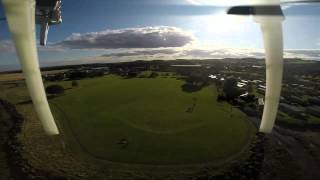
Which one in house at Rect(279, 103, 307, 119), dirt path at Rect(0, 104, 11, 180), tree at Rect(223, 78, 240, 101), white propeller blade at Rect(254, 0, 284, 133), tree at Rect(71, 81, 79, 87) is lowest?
dirt path at Rect(0, 104, 11, 180)

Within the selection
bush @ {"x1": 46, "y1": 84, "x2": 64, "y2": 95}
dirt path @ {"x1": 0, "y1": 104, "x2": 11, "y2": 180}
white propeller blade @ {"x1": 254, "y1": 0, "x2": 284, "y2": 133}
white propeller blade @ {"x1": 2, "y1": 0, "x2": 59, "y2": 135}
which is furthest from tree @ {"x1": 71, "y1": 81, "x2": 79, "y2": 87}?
white propeller blade @ {"x1": 254, "y1": 0, "x2": 284, "y2": 133}

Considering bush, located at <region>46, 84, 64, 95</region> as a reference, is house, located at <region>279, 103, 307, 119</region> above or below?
below

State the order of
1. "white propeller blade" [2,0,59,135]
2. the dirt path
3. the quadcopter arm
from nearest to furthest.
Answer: "white propeller blade" [2,0,59,135] < the quadcopter arm < the dirt path

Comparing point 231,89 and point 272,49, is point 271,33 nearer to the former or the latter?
point 272,49

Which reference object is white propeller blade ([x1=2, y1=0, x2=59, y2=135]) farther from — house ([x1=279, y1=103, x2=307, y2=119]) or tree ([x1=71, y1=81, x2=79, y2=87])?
house ([x1=279, y1=103, x2=307, y2=119])

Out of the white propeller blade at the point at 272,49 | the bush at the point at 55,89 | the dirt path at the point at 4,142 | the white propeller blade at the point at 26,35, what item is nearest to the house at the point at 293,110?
the white propeller blade at the point at 272,49

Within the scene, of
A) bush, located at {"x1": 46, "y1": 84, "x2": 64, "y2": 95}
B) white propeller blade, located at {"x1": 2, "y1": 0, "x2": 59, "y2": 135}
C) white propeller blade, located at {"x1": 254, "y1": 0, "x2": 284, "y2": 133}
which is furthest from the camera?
bush, located at {"x1": 46, "y1": 84, "x2": 64, "y2": 95}

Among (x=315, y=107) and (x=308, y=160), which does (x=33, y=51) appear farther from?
(x=315, y=107)
